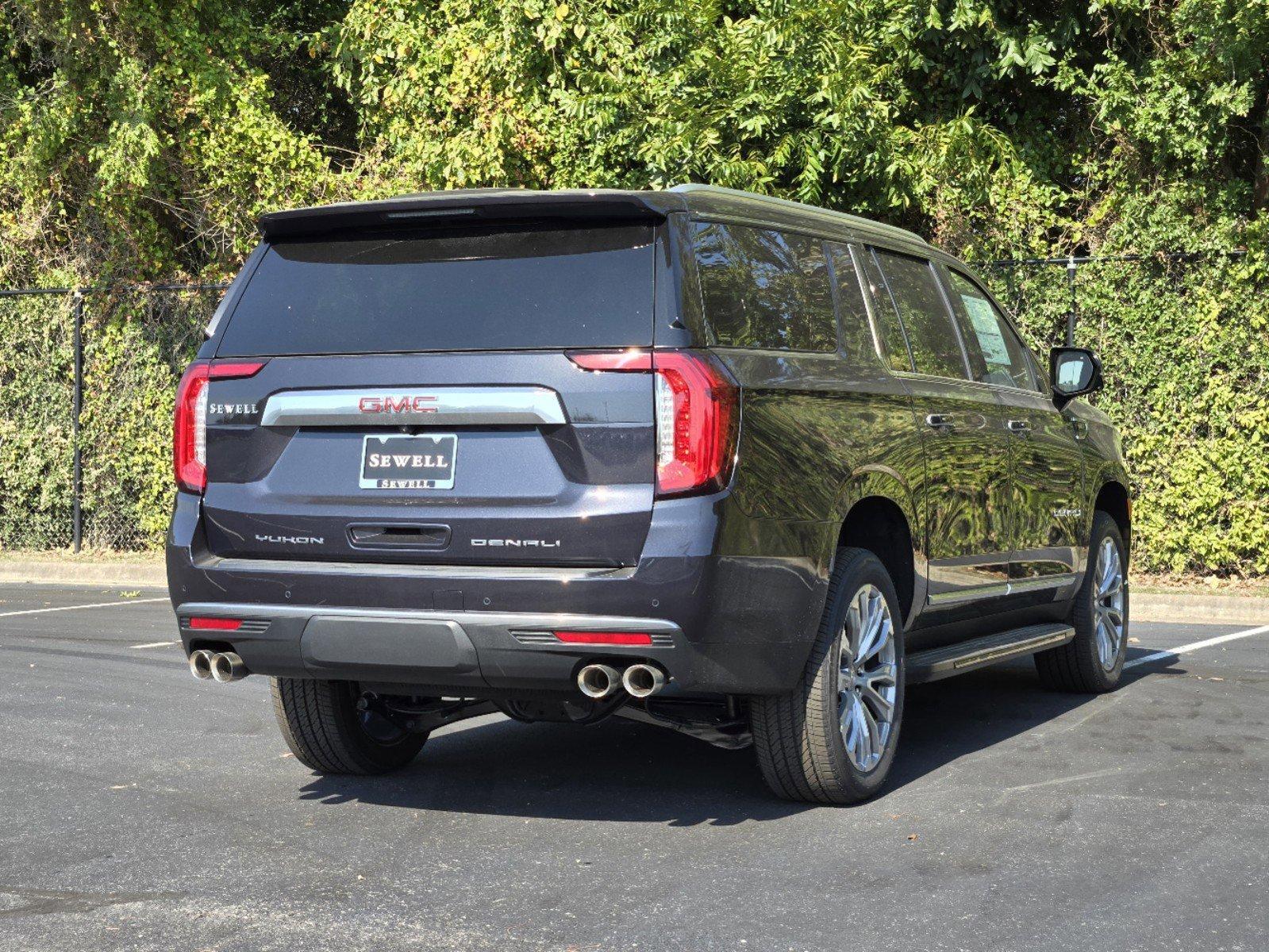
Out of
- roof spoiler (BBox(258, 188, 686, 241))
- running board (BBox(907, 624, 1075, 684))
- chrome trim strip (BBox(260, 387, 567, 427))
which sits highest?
roof spoiler (BBox(258, 188, 686, 241))

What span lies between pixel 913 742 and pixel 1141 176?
30.7 feet

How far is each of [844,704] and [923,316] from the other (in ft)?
6.16

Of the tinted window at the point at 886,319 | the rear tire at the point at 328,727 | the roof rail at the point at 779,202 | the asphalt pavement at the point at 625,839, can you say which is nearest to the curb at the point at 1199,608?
the asphalt pavement at the point at 625,839

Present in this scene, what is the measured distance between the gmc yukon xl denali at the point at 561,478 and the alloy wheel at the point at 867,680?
0.01 m

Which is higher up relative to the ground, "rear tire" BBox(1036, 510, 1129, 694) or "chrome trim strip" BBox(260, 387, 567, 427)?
"chrome trim strip" BBox(260, 387, 567, 427)

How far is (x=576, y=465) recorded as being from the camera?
199 inches

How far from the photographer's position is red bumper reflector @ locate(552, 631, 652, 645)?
4965mm

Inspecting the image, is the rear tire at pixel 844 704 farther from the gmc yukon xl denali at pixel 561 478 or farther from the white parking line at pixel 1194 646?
the white parking line at pixel 1194 646

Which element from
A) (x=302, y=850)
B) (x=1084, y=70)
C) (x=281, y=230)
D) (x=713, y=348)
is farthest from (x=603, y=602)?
(x=1084, y=70)

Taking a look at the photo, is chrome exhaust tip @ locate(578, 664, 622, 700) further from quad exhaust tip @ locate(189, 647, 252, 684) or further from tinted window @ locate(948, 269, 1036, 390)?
tinted window @ locate(948, 269, 1036, 390)

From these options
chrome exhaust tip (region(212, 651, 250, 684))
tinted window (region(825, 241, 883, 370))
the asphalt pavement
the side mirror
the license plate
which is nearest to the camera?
the asphalt pavement

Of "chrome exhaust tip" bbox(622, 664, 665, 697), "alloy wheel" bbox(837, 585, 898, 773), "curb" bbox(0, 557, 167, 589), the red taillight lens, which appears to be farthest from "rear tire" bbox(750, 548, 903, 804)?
"curb" bbox(0, 557, 167, 589)

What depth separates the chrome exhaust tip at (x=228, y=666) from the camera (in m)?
5.45

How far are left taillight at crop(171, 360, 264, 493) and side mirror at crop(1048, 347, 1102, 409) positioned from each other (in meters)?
4.08
